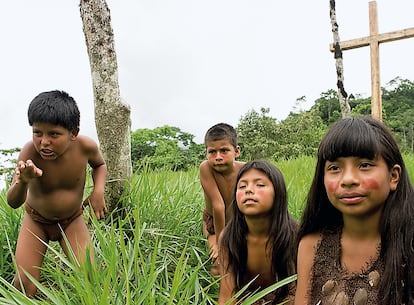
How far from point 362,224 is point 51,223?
1524 mm

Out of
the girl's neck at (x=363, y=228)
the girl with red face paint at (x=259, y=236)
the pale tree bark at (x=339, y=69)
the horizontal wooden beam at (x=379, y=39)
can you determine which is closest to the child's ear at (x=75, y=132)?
the girl with red face paint at (x=259, y=236)

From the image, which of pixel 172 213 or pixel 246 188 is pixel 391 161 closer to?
pixel 246 188

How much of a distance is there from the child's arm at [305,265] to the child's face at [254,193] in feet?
1.51

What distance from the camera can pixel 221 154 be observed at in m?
3.16

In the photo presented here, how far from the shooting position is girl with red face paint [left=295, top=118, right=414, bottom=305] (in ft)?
5.58

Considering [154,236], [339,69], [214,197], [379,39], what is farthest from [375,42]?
[154,236]

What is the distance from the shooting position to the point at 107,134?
332cm

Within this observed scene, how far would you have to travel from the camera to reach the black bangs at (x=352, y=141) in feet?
5.57

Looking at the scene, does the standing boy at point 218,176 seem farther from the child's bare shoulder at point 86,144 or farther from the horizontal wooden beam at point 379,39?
the horizontal wooden beam at point 379,39

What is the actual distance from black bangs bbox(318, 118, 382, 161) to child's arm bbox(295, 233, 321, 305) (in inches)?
14.7

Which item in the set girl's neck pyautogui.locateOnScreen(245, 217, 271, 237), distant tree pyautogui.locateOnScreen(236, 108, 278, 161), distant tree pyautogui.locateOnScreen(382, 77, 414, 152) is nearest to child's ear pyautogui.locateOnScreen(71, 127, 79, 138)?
girl's neck pyautogui.locateOnScreen(245, 217, 271, 237)

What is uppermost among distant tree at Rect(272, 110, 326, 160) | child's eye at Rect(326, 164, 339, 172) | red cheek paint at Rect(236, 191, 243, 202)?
distant tree at Rect(272, 110, 326, 160)

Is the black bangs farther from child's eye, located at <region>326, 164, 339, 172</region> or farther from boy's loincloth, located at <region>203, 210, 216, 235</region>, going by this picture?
boy's loincloth, located at <region>203, 210, 216, 235</region>

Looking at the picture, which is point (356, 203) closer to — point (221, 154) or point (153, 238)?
point (221, 154)
